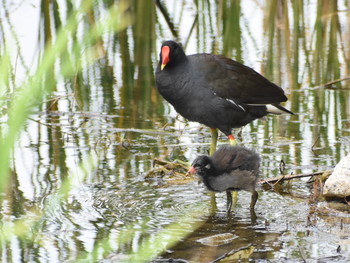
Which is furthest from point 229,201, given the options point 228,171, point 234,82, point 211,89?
point 234,82

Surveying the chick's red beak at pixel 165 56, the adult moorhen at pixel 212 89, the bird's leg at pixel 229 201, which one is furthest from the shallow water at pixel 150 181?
the chick's red beak at pixel 165 56

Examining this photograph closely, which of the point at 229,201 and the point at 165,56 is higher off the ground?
the point at 165,56

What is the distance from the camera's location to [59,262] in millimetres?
3400

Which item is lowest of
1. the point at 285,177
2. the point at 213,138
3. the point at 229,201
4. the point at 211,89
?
the point at 229,201

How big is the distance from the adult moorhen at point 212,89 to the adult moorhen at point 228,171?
2.17 feet

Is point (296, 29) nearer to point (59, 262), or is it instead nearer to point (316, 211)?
point (316, 211)

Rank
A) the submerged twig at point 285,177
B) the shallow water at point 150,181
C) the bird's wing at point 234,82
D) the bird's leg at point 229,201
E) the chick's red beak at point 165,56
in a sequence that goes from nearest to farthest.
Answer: the shallow water at point 150,181 < the bird's leg at point 229,201 < the submerged twig at point 285,177 < the chick's red beak at point 165,56 < the bird's wing at point 234,82

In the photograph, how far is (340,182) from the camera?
4.37 metres

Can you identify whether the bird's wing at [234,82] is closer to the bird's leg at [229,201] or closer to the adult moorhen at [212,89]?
the adult moorhen at [212,89]

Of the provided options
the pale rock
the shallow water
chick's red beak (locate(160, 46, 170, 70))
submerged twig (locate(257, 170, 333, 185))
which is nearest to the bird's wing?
chick's red beak (locate(160, 46, 170, 70))

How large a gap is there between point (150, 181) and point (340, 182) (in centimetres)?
Answer: 129

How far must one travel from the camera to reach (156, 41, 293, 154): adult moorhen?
4871 millimetres

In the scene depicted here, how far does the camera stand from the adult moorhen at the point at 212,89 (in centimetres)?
487

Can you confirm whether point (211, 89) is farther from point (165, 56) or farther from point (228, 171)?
point (228, 171)
